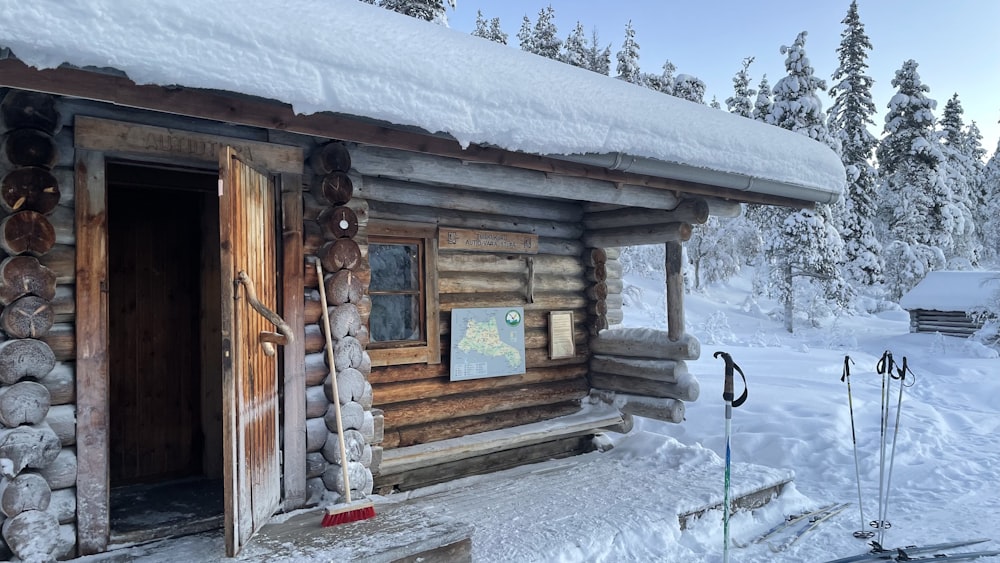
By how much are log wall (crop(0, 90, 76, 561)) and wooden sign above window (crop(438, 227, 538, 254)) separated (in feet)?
10.5

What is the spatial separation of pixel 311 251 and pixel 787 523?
15.0ft

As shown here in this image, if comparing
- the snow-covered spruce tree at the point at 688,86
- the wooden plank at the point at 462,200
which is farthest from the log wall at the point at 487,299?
the snow-covered spruce tree at the point at 688,86

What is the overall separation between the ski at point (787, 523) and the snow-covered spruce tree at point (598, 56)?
3394 centimetres

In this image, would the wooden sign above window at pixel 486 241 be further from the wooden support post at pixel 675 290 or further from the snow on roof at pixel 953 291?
the snow on roof at pixel 953 291

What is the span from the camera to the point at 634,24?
3216 cm

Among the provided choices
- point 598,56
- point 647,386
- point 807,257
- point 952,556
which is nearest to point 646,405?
point 647,386

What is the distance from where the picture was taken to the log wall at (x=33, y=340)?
10.5 feet

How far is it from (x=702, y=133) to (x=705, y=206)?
1189mm

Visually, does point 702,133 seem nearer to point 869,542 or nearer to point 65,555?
point 869,542

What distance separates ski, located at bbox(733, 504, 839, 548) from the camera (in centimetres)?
505

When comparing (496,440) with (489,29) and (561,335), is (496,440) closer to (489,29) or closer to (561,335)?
(561,335)

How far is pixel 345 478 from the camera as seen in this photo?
4.04m

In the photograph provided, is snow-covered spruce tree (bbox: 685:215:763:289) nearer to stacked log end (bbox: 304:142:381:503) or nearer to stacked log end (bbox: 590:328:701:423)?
stacked log end (bbox: 590:328:701:423)

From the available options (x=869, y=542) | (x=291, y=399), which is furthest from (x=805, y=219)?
(x=291, y=399)
